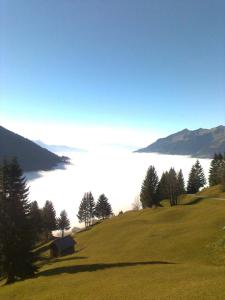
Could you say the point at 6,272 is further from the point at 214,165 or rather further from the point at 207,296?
the point at 214,165

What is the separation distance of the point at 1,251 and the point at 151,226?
125ft

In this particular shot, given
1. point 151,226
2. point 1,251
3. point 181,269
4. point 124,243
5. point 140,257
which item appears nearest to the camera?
point 181,269

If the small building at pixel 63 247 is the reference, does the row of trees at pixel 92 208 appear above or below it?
above

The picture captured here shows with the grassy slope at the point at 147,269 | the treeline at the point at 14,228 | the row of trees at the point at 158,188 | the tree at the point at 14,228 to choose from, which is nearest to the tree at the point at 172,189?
the row of trees at the point at 158,188

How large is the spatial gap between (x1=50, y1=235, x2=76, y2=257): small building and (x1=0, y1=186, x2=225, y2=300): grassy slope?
6254 mm

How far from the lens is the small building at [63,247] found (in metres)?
70.3

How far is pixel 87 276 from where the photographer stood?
109 ft

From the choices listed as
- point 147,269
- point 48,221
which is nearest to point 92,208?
point 48,221

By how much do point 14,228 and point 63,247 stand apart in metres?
32.3

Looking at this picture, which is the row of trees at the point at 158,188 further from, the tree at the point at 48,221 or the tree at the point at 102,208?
the tree at the point at 48,221

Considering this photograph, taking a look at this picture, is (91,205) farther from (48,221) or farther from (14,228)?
(14,228)

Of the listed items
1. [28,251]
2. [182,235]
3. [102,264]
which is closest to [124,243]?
[182,235]

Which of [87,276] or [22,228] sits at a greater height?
[22,228]

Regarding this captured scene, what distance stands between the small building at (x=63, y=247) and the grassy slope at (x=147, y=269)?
6.25 metres
